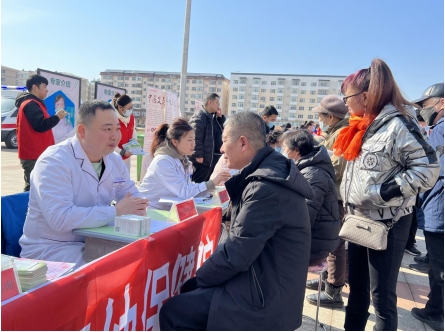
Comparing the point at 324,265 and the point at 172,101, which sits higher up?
the point at 172,101

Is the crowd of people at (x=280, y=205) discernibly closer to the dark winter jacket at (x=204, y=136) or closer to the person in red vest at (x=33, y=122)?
the person in red vest at (x=33, y=122)

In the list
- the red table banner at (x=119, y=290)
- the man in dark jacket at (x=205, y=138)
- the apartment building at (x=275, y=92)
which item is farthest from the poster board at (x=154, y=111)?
the apartment building at (x=275, y=92)

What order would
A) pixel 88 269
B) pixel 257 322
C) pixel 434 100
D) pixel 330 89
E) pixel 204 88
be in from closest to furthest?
pixel 88 269
pixel 257 322
pixel 434 100
pixel 330 89
pixel 204 88

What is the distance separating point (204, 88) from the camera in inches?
3396

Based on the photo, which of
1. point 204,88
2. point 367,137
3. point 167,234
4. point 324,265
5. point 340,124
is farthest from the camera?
point 204,88

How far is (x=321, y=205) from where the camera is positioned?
249 centimetres

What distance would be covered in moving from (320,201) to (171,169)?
135 cm

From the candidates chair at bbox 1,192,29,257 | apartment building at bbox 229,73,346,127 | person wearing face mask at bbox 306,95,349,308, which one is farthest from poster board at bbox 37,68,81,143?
apartment building at bbox 229,73,346,127

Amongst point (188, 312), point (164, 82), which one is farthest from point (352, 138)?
point (164, 82)

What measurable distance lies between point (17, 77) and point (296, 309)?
63.5 meters

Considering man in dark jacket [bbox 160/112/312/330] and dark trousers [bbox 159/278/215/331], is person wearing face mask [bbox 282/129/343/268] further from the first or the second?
dark trousers [bbox 159/278/215/331]

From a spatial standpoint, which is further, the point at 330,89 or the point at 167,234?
the point at 330,89

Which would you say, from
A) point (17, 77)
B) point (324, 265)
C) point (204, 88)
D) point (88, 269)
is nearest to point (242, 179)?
point (88, 269)

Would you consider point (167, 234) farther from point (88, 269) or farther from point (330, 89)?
point (330, 89)
